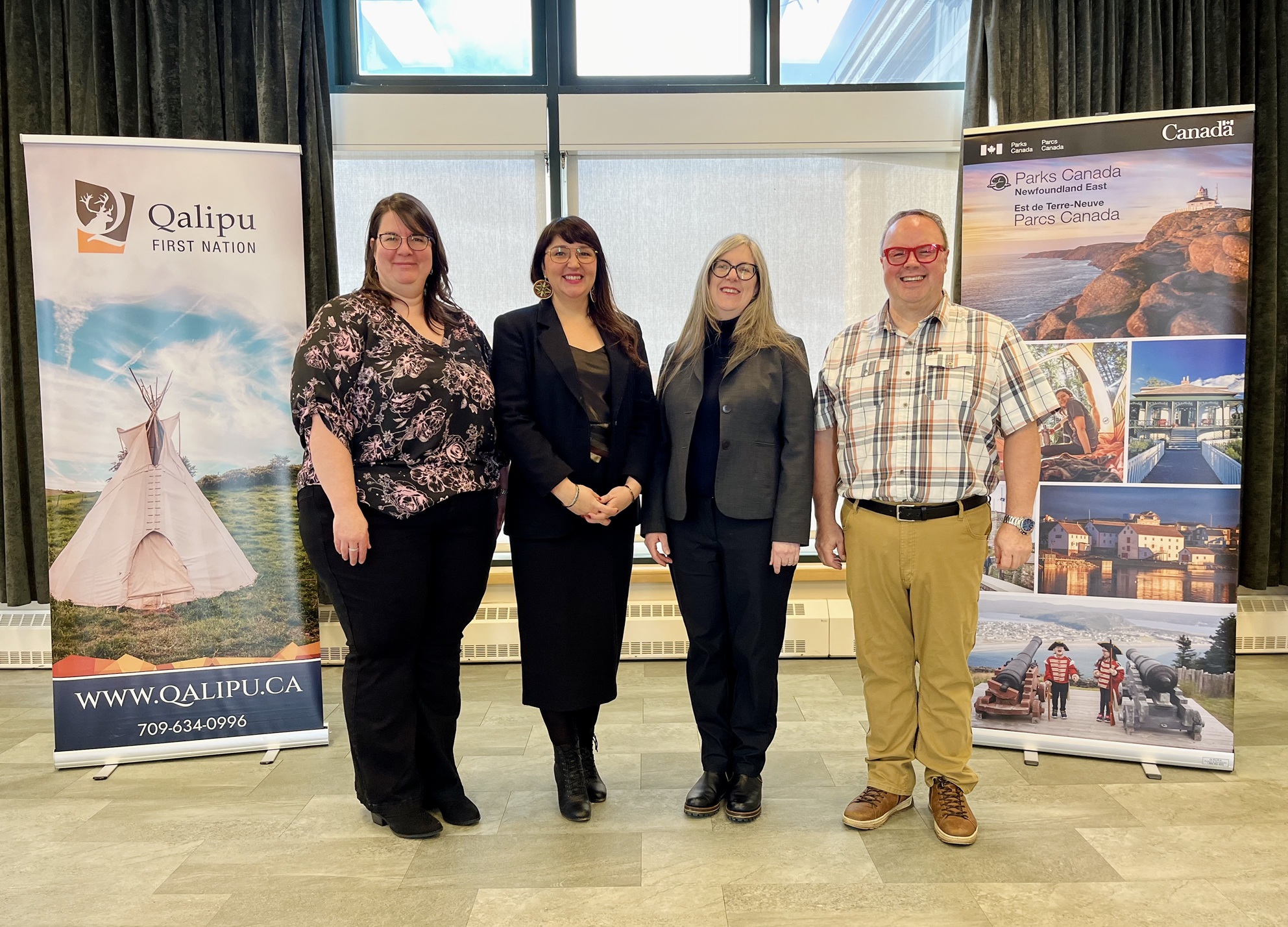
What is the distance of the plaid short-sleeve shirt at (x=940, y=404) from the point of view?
2113 mm

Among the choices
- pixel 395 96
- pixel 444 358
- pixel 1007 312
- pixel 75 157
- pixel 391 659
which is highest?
pixel 395 96

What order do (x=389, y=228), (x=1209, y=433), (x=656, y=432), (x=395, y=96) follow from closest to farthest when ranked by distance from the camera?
(x=389, y=228) → (x=656, y=432) → (x=1209, y=433) → (x=395, y=96)

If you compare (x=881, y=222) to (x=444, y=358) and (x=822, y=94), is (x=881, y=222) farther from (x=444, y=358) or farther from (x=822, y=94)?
(x=444, y=358)

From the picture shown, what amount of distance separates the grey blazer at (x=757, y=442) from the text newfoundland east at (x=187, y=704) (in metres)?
1.52

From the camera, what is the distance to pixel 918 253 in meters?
2.12

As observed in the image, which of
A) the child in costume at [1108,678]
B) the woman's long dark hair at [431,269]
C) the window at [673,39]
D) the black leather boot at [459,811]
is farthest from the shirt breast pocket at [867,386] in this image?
the window at [673,39]

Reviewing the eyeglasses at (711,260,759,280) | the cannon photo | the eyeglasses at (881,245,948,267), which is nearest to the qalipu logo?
the eyeglasses at (711,260,759,280)

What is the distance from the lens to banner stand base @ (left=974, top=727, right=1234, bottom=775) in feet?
8.49

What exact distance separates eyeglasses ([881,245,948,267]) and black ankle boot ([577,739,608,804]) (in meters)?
1.55

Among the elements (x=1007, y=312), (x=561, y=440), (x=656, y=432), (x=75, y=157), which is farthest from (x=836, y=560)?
(x=75, y=157)

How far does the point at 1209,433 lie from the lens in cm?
263

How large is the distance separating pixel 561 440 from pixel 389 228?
0.67 meters

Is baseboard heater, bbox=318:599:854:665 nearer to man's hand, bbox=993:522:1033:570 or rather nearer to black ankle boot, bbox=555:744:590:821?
black ankle boot, bbox=555:744:590:821

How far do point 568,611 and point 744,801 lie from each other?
695 millimetres
